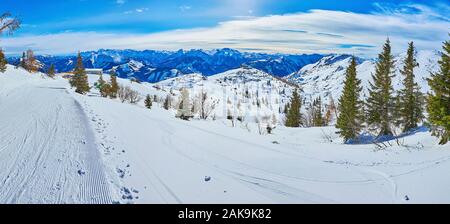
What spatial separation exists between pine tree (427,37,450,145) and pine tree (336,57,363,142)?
1782 cm

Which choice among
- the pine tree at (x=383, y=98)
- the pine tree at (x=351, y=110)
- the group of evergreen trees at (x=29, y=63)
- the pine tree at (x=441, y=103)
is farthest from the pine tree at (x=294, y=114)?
the group of evergreen trees at (x=29, y=63)

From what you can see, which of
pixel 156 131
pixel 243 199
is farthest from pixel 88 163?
pixel 156 131

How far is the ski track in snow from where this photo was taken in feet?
23.8

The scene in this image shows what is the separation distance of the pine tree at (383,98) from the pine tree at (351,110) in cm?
155

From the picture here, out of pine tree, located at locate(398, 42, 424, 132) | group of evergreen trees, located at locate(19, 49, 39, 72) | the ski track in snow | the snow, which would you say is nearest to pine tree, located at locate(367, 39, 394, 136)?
pine tree, located at locate(398, 42, 424, 132)

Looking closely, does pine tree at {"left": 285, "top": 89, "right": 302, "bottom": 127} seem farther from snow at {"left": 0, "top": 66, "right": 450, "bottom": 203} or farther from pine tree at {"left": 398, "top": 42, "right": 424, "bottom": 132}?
snow at {"left": 0, "top": 66, "right": 450, "bottom": 203}

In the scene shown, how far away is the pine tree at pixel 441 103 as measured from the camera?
74.8ft

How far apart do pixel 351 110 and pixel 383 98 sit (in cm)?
410

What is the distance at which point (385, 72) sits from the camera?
1758 inches

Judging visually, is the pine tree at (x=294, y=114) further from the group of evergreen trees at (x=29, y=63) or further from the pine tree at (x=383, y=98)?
the group of evergreen trees at (x=29, y=63)

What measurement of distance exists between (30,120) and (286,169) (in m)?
12.7

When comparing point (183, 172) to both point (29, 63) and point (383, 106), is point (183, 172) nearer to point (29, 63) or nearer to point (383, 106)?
point (383, 106)

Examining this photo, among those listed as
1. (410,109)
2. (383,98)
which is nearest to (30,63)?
(383,98)
